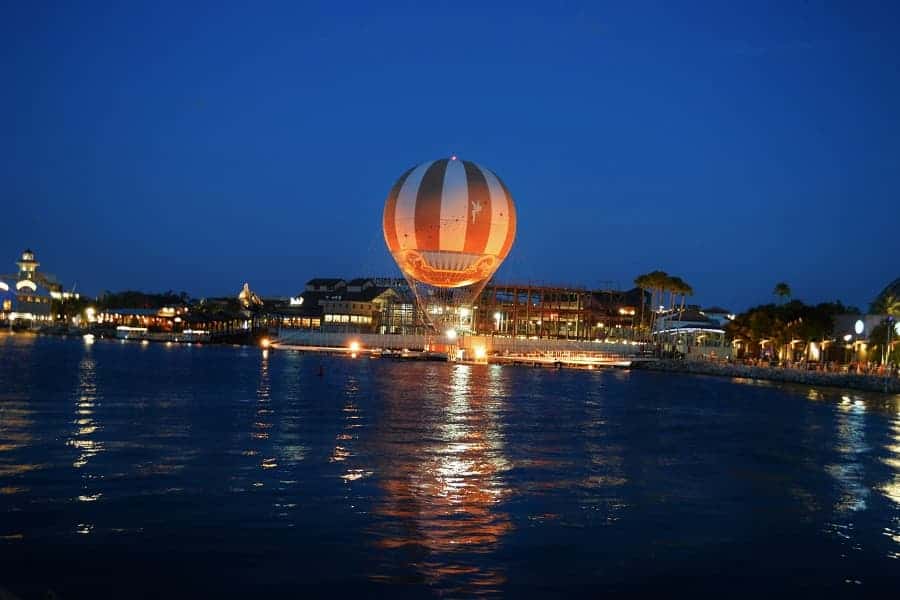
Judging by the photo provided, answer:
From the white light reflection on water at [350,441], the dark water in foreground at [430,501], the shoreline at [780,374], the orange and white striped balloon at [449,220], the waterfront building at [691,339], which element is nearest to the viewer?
the dark water in foreground at [430,501]

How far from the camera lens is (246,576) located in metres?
12.8

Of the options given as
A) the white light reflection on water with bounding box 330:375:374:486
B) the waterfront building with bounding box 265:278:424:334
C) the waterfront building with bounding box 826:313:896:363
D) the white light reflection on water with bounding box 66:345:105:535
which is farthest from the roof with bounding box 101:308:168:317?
the white light reflection on water with bounding box 330:375:374:486

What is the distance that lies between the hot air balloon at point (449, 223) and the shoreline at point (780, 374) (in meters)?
23.6

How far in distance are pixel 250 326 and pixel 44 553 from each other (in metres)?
146

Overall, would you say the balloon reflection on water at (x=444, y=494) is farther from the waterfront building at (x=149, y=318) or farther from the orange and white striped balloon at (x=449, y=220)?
the waterfront building at (x=149, y=318)

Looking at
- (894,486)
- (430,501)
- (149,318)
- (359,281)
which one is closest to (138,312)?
(149,318)

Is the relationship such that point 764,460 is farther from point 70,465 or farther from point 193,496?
point 70,465

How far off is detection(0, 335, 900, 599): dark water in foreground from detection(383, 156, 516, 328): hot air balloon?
26987 mm

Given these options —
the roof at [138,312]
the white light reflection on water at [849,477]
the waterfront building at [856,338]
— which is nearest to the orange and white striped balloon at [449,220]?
the white light reflection on water at [849,477]

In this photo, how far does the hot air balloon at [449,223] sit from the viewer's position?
6300 centimetres

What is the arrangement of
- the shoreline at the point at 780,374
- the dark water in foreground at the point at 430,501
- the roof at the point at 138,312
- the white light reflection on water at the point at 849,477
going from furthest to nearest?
the roof at the point at 138,312
the shoreline at the point at 780,374
the white light reflection on water at the point at 849,477
the dark water in foreground at the point at 430,501

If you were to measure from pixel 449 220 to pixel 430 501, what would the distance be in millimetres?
45925

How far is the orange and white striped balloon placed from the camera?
63.0 meters

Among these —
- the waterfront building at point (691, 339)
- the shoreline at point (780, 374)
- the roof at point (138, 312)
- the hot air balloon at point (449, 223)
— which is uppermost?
the hot air balloon at point (449, 223)
